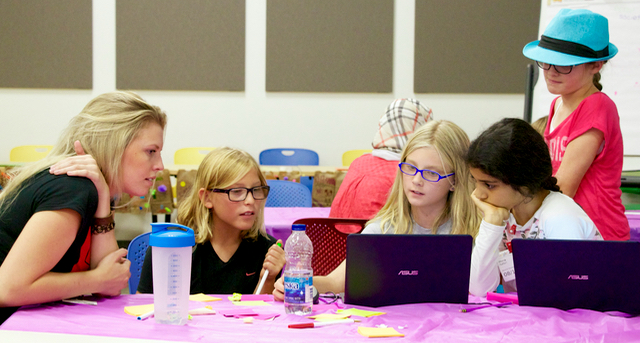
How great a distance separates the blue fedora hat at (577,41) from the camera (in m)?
1.82

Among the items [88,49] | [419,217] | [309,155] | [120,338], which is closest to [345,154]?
[309,155]

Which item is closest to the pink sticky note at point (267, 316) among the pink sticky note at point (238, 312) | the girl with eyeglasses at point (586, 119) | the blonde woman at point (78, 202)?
the pink sticky note at point (238, 312)

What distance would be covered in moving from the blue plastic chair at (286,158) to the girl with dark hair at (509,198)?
3730 mm

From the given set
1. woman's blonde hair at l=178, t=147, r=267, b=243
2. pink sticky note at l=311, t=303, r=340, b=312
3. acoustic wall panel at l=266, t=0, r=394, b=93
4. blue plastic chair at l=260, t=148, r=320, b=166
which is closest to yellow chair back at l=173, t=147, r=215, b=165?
blue plastic chair at l=260, t=148, r=320, b=166

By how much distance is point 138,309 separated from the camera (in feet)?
3.97

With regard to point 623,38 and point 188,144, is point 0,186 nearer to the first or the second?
point 188,144

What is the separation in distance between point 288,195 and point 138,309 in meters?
2.05

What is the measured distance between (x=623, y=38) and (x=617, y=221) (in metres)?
2.79

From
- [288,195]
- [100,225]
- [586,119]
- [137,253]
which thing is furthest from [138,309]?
[288,195]

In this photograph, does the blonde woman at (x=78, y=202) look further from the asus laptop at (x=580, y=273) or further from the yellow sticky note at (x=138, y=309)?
the asus laptop at (x=580, y=273)

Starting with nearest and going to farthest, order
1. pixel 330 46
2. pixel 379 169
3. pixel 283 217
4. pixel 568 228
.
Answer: pixel 568 228 < pixel 379 169 < pixel 283 217 < pixel 330 46

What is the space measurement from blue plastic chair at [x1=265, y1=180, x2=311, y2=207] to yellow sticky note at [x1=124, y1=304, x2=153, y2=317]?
200 cm

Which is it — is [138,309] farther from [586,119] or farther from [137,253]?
[586,119]

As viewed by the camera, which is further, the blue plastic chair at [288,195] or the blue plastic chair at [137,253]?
the blue plastic chair at [288,195]
